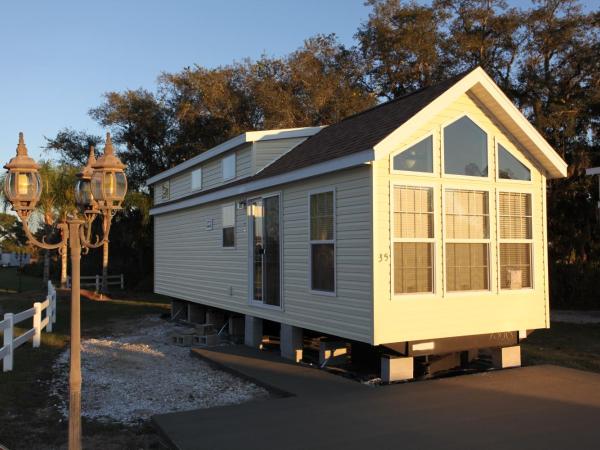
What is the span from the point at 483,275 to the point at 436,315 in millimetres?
1112

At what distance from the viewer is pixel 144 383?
8.95 meters

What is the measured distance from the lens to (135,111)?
33281 mm

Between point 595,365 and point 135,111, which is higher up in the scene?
point 135,111

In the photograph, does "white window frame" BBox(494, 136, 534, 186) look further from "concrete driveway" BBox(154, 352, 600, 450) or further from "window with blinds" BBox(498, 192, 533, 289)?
"concrete driveway" BBox(154, 352, 600, 450)

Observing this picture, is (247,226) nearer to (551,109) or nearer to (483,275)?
(483,275)

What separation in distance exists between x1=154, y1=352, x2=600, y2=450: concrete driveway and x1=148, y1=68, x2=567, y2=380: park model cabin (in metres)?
1.05

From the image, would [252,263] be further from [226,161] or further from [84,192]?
[84,192]

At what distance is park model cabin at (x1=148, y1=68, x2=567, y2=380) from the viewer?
8062 mm

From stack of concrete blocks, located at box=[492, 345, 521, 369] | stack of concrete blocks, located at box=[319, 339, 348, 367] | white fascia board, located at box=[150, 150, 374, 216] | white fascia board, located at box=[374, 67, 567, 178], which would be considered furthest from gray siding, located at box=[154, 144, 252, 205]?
stack of concrete blocks, located at box=[492, 345, 521, 369]

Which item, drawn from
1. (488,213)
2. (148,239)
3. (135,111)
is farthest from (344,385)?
(135,111)

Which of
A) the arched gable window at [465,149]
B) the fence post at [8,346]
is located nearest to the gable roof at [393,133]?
the arched gable window at [465,149]

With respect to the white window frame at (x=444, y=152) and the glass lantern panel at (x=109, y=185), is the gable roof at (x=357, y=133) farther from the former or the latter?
the glass lantern panel at (x=109, y=185)

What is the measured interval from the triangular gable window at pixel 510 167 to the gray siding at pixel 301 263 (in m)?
2.50

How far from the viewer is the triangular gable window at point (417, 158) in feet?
27.1
